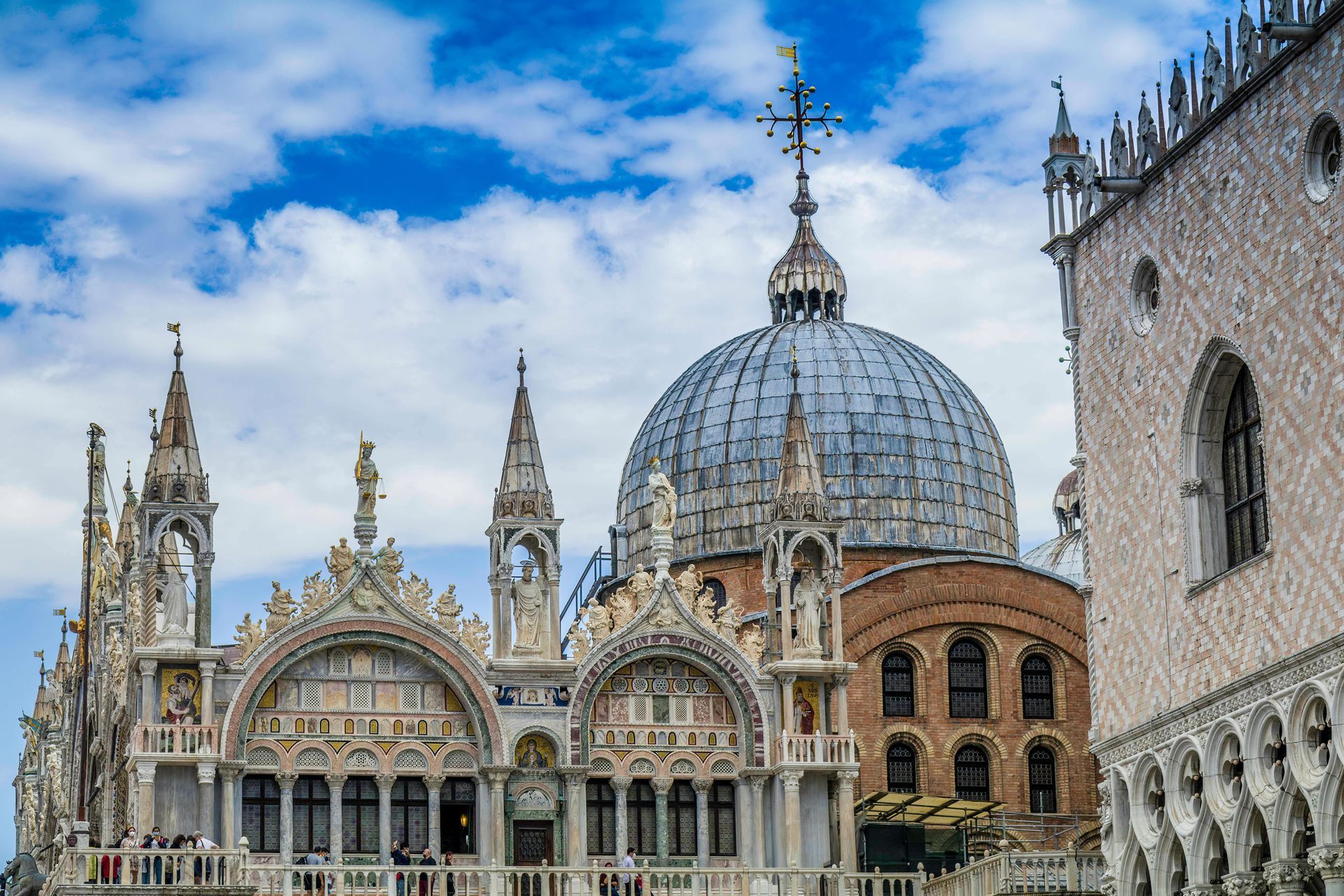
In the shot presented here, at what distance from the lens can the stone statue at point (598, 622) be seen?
134 ft

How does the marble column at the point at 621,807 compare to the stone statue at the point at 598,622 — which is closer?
the marble column at the point at 621,807

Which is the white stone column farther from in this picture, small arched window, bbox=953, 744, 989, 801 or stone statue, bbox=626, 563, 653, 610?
small arched window, bbox=953, 744, 989, 801

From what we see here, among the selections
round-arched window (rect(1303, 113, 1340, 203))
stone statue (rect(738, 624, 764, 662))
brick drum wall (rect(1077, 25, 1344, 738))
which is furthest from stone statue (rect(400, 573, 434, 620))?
round-arched window (rect(1303, 113, 1340, 203))

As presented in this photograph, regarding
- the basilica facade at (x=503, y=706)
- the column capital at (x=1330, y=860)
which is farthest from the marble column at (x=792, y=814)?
the column capital at (x=1330, y=860)

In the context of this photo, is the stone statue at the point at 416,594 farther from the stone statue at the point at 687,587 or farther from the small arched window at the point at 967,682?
the small arched window at the point at 967,682

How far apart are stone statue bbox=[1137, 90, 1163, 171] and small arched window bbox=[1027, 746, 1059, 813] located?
16545 millimetres

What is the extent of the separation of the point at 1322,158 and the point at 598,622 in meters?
15.5

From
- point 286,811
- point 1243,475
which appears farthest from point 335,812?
point 1243,475

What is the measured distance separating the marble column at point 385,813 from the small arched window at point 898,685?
12.3m

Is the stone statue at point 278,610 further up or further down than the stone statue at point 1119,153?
further down

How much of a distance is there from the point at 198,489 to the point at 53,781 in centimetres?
2487

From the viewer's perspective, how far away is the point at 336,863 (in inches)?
1497

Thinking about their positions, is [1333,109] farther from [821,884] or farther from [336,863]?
[336,863]

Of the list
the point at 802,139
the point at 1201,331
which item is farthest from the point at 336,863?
the point at 802,139
